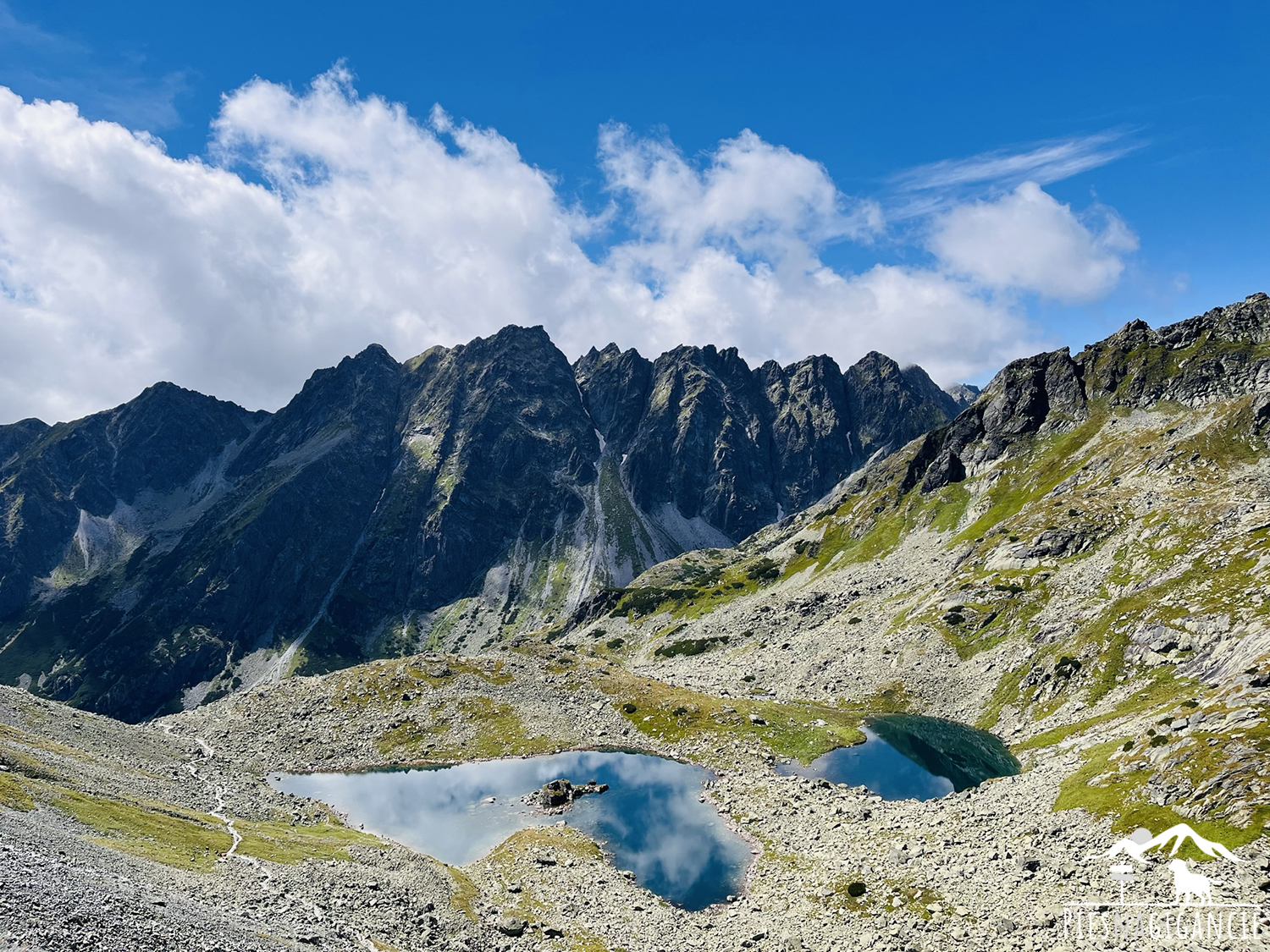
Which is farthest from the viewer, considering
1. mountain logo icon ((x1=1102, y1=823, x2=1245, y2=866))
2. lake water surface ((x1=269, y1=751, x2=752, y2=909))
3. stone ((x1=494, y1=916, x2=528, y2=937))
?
lake water surface ((x1=269, y1=751, x2=752, y2=909))

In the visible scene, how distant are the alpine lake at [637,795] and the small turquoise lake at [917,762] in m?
0.20

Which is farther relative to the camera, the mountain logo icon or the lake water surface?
the lake water surface

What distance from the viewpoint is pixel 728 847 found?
2741 inches

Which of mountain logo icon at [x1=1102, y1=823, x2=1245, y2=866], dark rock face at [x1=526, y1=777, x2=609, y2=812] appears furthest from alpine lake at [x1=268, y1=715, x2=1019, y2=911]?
mountain logo icon at [x1=1102, y1=823, x2=1245, y2=866]

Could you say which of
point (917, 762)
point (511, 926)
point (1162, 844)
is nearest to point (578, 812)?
point (511, 926)

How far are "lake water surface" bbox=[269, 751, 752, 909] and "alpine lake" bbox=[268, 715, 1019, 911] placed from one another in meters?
0.17

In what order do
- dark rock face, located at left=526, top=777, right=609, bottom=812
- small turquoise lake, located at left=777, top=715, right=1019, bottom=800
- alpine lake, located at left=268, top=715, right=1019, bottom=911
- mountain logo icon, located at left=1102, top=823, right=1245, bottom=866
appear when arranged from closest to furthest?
mountain logo icon, located at left=1102, top=823, right=1245, bottom=866 → alpine lake, located at left=268, top=715, right=1019, bottom=911 → small turquoise lake, located at left=777, top=715, right=1019, bottom=800 → dark rock face, located at left=526, top=777, right=609, bottom=812

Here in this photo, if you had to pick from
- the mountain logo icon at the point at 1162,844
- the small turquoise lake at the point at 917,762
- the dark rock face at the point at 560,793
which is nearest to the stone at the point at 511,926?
the dark rock face at the point at 560,793

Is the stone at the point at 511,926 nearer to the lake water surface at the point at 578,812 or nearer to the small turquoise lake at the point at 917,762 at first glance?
the lake water surface at the point at 578,812

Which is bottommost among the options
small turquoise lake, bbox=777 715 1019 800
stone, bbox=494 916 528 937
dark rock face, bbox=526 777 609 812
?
stone, bbox=494 916 528 937

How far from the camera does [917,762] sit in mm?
92750

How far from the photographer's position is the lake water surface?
2611 inches

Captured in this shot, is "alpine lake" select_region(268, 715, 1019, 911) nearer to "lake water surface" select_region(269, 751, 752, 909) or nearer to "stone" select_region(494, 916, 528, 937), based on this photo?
"lake water surface" select_region(269, 751, 752, 909)

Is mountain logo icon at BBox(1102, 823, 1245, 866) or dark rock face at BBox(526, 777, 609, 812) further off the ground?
mountain logo icon at BBox(1102, 823, 1245, 866)
